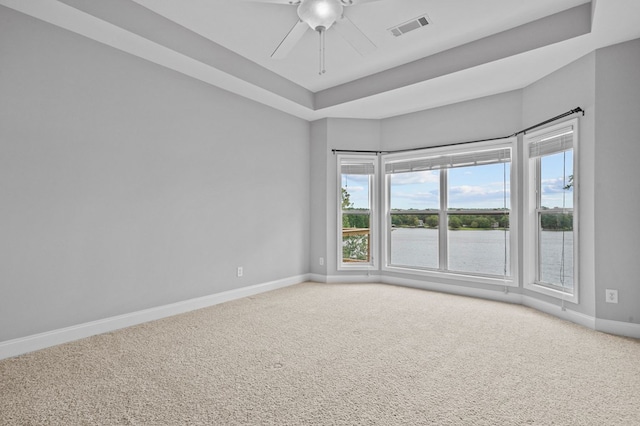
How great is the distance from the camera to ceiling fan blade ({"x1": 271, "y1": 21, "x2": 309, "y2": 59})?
8.19ft

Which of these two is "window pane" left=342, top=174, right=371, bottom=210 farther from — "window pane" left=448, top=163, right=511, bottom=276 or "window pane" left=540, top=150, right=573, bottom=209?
"window pane" left=540, top=150, right=573, bottom=209

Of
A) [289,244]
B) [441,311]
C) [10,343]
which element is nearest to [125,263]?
[10,343]

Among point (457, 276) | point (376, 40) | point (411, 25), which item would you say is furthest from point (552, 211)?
point (376, 40)

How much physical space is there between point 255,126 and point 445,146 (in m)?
2.68

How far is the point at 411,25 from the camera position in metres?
3.02

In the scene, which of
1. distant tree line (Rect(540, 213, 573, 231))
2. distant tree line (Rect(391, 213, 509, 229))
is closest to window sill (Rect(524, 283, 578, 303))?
distant tree line (Rect(540, 213, 573, 231))

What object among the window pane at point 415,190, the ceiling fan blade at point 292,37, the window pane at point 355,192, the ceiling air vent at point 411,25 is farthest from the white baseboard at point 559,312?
the ceiling fan blade at point 292,37

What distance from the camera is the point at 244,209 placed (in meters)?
4.16

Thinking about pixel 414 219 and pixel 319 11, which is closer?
pixel 319 11

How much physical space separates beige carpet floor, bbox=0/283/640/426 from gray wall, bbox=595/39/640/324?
500mm

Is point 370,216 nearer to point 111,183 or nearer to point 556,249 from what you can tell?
point 556,249

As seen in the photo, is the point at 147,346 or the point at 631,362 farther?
the point at 147,346

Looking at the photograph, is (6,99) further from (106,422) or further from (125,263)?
(106,422)

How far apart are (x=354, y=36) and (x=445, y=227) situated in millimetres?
3046
